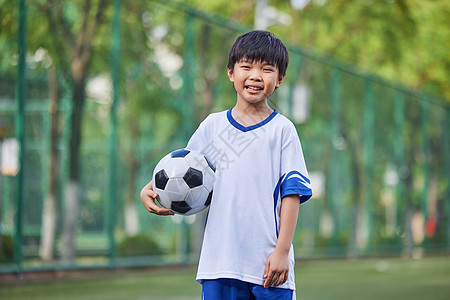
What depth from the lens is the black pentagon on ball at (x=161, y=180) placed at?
3.23 meters

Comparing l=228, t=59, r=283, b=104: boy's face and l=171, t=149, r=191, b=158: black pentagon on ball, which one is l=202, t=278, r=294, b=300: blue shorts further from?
l=228, t=59, r=283, b=104: boy's face

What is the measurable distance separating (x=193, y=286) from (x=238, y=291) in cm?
641

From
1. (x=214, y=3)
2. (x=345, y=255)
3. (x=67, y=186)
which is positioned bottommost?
(x=345, y=255)

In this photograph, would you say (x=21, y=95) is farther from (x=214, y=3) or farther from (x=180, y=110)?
(x=214, y=3)

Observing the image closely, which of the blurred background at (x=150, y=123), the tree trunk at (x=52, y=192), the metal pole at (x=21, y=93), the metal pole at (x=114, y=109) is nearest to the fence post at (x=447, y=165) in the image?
A: the blurred background at (x=150, y=123)

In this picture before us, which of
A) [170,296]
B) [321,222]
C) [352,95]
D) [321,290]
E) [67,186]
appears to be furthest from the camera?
[352,95]

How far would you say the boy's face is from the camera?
296cm

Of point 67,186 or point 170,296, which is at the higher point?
point 67,186

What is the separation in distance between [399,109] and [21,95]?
13.0m

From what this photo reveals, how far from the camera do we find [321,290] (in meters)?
9.02

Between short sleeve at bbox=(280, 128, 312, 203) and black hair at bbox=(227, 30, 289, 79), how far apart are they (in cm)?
28

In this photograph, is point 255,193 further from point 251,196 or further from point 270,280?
point 270,280

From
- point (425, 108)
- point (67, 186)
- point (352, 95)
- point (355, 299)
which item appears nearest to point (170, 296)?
point (355, 299)

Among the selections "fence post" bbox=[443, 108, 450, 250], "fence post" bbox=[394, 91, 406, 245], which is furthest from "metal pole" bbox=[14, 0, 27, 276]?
"fence post" bbox=[443, 108, 450, 250]
